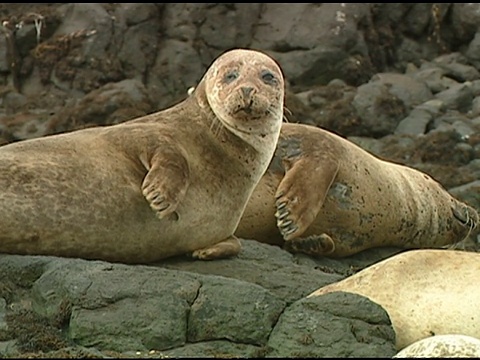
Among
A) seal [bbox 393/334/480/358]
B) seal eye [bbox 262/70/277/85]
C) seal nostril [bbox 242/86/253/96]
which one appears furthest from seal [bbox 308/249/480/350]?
seal eye [bbox 262/70/277/85]

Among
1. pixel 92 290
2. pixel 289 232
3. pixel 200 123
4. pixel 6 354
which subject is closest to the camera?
pixel 6 354

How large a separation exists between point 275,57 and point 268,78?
14.6 meters

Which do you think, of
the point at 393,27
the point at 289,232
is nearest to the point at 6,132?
the point at 393,27

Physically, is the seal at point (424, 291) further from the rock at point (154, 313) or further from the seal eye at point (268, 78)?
the seal eye at point (268, 78)

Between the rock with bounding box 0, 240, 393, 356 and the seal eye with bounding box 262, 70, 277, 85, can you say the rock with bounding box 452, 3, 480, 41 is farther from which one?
the rock with bounding box 0, 240, 393, 356

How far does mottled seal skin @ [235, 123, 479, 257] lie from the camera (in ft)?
25.9

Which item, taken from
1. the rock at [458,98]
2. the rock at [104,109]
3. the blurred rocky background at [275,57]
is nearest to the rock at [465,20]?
the blurred rocky background at [275,57]

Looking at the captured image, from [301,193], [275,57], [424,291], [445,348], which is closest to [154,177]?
[424,291]

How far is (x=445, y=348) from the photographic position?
4371mm

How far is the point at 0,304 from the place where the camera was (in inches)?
215

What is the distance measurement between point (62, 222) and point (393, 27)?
18.4 meters

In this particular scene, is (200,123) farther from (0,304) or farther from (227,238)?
(0,304)

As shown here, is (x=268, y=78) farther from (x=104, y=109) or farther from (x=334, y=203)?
(x=104, y=109)

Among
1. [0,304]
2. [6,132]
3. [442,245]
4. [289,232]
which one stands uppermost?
[0,304]
